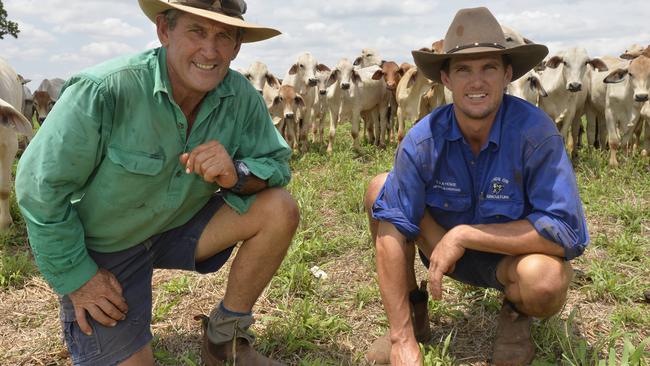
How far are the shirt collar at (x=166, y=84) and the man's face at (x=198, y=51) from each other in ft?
0.15

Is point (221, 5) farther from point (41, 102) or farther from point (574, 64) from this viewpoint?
point (41, 102)

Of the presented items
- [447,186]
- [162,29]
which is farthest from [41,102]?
[447,186]

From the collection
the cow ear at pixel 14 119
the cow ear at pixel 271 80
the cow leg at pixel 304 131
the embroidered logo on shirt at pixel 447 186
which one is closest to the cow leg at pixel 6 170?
the cow ear at pixel 14 119

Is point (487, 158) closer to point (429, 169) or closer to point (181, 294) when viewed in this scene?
point (429, 169)

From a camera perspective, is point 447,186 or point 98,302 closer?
point 98,302

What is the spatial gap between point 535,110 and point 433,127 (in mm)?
491

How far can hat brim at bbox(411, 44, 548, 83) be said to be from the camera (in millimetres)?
2664

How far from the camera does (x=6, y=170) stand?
5141 mm

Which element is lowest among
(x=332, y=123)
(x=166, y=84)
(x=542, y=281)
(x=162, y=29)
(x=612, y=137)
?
(x=332, y=123)

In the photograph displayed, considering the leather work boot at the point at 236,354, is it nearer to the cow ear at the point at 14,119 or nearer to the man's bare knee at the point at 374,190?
the man's bare knee at the point at 374,190

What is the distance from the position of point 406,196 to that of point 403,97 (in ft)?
28.6

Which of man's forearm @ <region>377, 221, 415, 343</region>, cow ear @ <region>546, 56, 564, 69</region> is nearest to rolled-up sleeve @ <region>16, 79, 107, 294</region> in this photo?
man's forearm @ <region>377, 221, 415, 343</region>

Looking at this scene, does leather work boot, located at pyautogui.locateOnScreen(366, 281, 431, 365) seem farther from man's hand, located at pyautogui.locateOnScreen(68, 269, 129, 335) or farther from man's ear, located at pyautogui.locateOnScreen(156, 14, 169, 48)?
man's ear, located at pyautogui.locateOnScreen(156, 14, 169, 48)

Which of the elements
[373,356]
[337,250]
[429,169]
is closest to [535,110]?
[429,169]
